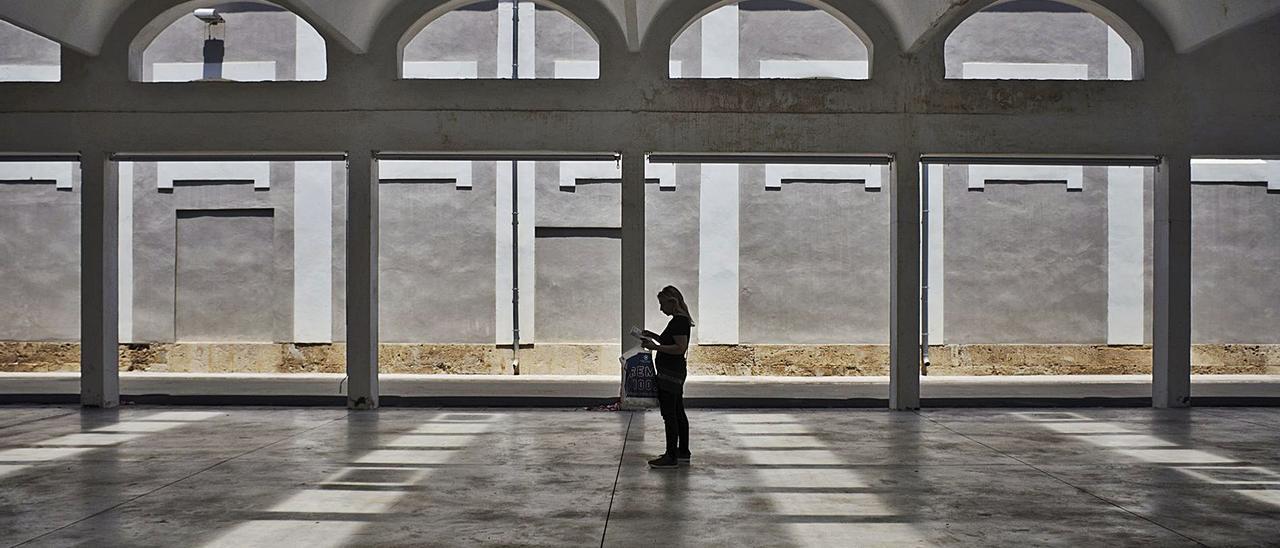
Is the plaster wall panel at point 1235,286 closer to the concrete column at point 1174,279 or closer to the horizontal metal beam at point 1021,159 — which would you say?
the concrete column at point 1174,279

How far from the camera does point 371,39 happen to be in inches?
562

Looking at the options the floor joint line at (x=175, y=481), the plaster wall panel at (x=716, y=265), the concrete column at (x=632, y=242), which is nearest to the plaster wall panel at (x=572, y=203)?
the plaster wall panel at (x=716, y=265)

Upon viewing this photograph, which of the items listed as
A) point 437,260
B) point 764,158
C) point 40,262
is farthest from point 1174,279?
point 40,262

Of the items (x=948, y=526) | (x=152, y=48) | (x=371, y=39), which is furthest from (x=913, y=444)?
(x=152, y=48)

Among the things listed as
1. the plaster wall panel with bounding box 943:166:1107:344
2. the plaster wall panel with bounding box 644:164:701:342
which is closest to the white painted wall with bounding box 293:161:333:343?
the plaster wall panel with bounding box 644:164:701:342

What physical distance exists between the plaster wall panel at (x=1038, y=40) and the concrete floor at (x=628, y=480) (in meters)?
9.59

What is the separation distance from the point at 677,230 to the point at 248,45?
9030 mm

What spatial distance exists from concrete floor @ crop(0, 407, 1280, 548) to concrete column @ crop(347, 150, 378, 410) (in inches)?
41.8

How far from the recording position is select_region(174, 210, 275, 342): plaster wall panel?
2180 cm

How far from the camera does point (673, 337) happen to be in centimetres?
922

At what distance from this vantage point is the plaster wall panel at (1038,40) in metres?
21.0

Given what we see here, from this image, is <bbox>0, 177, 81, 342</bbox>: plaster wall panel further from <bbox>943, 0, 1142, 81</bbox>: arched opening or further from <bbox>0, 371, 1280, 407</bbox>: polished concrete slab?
<bbox>943, 0, 1142, 81</bbox>: arched opening

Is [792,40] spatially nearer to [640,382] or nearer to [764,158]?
[764,158]

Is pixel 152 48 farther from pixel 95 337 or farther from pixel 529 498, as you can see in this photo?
pixel 529 498
